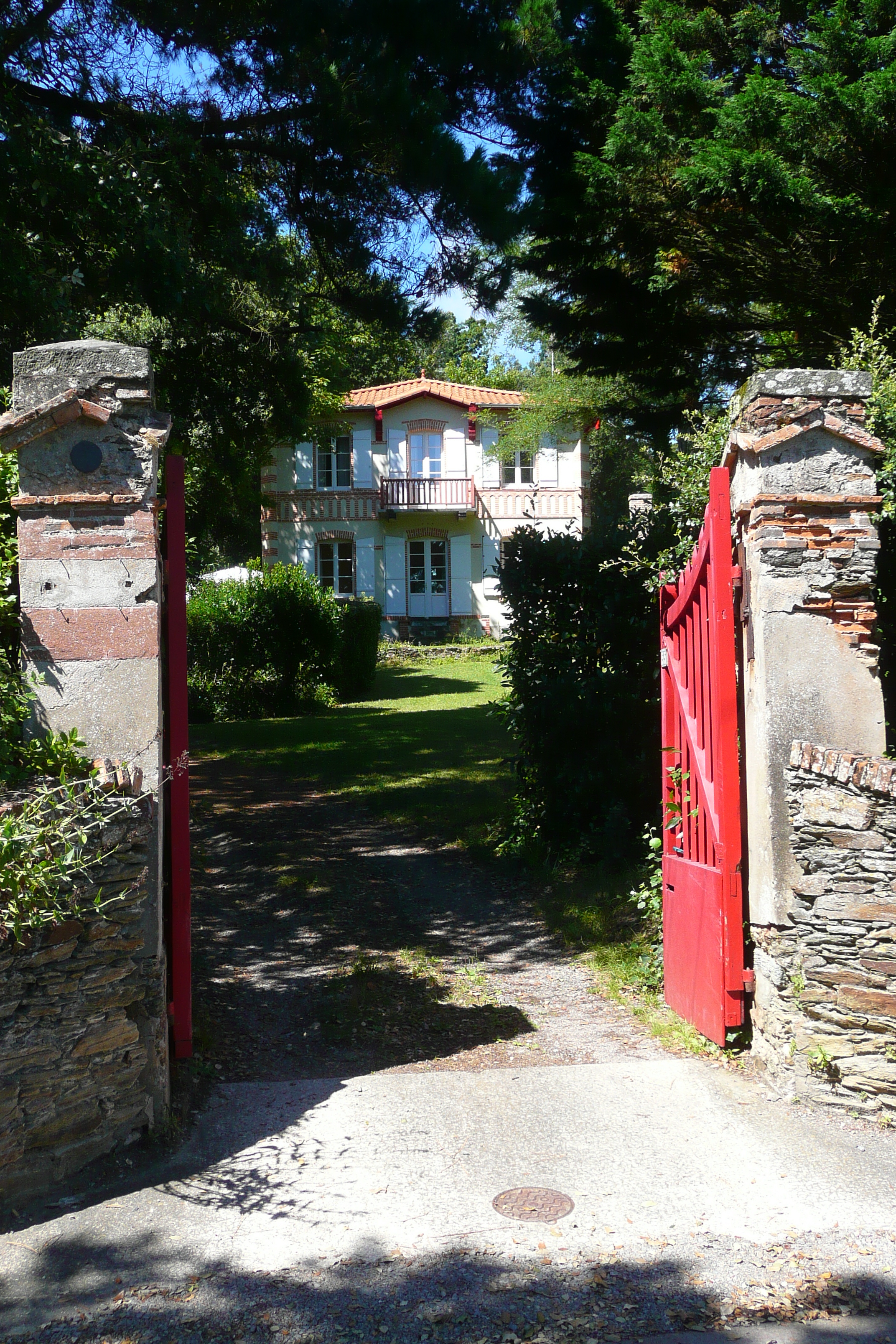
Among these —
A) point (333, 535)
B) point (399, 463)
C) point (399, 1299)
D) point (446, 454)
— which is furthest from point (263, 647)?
point (399, 1299)

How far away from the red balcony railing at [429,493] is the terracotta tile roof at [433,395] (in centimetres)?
221

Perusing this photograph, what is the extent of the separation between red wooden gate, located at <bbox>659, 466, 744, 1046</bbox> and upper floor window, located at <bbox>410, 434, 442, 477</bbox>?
79.2 feet

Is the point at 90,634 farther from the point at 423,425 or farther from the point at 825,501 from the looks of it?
the point at 423,425

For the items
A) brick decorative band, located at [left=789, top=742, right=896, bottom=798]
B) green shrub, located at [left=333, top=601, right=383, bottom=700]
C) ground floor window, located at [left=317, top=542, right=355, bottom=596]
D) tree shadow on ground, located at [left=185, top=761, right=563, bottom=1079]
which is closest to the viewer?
brick decorative band, located at [left=789, top=742, right=896, bottom=798]

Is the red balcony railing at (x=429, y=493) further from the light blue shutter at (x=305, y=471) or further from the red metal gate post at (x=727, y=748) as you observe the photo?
the red metal gate post at (x=727, y=748)

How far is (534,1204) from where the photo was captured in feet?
10.9

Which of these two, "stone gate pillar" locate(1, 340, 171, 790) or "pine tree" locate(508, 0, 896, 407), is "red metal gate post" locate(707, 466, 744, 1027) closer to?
"stone gate pillar" locate(1, 340, 171, 790)

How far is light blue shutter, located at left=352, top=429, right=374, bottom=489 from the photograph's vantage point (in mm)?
28844

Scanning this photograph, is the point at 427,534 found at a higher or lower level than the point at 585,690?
higher

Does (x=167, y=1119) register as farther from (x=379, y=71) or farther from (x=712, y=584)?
(x=379, y=71)

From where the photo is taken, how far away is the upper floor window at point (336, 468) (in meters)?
28.9

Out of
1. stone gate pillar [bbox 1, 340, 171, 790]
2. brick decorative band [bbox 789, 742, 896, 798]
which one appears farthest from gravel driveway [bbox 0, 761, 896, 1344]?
stone gate pillar [bbox 1, 340, 171, 790]

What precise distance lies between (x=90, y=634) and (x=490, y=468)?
2581 cm

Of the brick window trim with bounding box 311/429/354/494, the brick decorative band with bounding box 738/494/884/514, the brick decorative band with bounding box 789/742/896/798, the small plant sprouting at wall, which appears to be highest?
the brick window trim with bounding box 311/429/354/494
